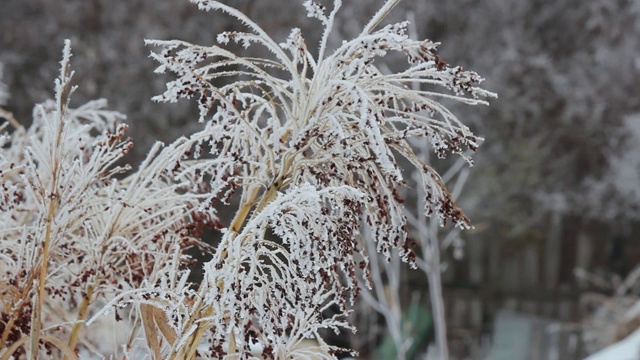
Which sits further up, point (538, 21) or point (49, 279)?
point (538, 21)

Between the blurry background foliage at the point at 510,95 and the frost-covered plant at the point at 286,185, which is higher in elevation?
the blurry background foliage at the point at 510,95

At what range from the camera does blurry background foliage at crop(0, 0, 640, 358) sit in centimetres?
722

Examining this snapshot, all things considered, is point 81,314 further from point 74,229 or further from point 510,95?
point 510,95

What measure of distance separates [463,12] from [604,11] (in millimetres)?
1281

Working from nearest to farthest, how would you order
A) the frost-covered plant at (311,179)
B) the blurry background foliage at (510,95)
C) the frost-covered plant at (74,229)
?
the frost-covered plant at (311,179), the frost-covered plant at (74,229), the blurry background foliage at (510,95)

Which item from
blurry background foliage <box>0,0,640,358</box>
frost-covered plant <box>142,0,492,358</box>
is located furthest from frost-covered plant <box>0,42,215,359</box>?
blurry background foliage <box>0,0,640,358</box>

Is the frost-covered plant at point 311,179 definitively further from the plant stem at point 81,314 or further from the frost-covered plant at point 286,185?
the plant stem at point 81,314

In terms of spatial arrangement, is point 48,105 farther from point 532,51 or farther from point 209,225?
point 532,51

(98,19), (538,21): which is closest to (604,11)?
(538,21)

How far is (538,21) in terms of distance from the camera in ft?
25.9

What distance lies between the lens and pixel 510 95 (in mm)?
7809

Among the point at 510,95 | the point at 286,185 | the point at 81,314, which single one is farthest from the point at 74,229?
the point at 510,95

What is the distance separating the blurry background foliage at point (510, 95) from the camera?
7.22m

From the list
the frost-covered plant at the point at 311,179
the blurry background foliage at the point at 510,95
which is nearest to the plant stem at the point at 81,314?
the frost-covered plant at the point at 311,179
